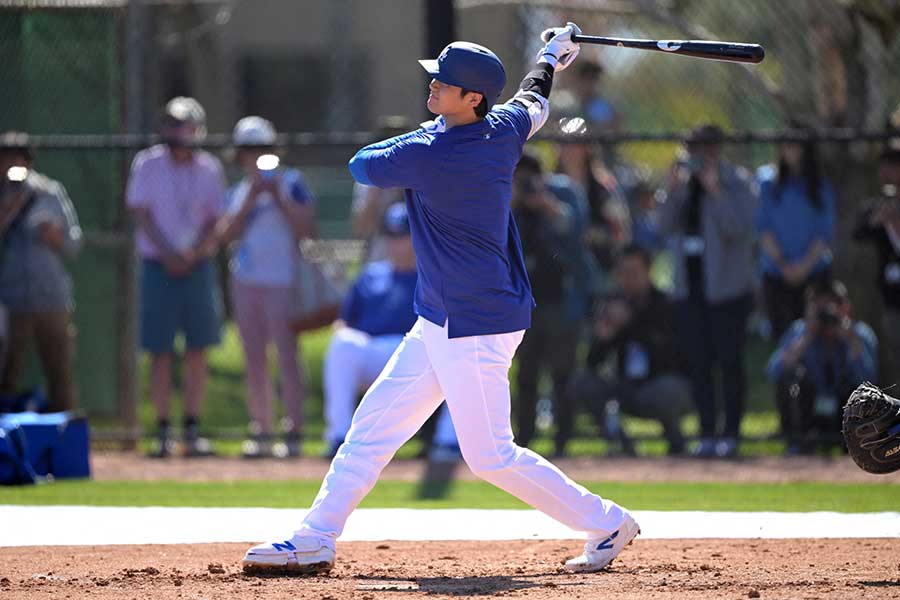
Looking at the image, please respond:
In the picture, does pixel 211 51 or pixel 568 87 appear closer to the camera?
pixel 568 87

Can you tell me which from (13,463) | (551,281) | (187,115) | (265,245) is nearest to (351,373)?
(265,245)

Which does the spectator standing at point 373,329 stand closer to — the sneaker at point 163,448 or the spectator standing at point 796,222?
the sneaker at point 163,448

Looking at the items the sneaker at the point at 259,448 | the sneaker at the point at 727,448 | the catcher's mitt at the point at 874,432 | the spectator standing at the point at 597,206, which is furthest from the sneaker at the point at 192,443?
the catcher's mitt at the point at 874,432

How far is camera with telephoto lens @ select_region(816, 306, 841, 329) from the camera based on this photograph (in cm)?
970

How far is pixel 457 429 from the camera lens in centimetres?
574

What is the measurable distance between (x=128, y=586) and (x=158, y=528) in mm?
1657

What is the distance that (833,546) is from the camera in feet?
21.4

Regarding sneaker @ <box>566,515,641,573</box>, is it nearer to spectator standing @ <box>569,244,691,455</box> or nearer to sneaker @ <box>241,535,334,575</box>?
sneaker @ <box>241,535,334,575</box>

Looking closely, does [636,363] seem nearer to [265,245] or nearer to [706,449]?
[706,449]

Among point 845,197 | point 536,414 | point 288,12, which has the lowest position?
point 536,414

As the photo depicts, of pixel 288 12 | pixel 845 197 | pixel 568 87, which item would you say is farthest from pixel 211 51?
pixel 845 197

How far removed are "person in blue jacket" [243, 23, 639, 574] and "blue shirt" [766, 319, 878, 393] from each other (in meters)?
4.26

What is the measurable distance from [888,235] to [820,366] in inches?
37.0

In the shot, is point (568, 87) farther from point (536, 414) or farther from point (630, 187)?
point (536, 414)
